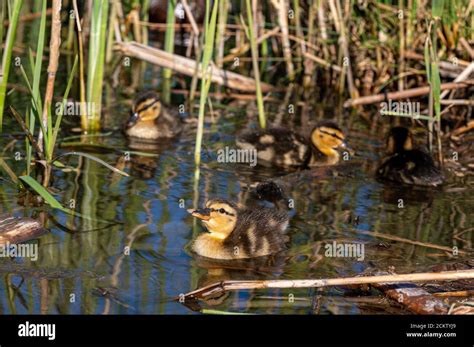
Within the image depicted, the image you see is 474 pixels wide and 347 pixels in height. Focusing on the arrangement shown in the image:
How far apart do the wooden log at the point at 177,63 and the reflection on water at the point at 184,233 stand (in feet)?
4.36

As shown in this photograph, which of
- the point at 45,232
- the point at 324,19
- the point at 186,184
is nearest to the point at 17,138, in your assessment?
the point at 186,184

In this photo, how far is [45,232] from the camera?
557 centimetres

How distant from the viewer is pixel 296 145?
299 inches

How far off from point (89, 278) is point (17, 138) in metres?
2.67

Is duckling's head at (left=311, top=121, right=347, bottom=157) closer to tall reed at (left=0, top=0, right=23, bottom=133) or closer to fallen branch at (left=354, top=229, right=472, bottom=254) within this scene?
fallen branch at (left=354, top=229, right=472, bottom=254)

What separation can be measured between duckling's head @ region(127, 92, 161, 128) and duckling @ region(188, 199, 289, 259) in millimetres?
2551

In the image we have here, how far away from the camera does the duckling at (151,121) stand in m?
8.04

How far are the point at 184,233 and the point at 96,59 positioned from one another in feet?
6.45

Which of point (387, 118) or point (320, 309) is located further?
point (387, 118)

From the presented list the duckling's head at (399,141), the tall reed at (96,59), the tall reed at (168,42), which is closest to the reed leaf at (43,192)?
the tall reed at (96,59)

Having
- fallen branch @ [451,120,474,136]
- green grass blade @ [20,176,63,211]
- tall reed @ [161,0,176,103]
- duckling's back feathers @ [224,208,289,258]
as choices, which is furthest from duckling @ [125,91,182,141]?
duckling's back feathers @ [224,208,289,258]

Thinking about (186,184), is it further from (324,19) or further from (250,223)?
(324,19)
